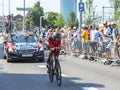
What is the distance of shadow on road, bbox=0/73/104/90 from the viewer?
12.9 meters

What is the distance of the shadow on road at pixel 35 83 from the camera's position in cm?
1286

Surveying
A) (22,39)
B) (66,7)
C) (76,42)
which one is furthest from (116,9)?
(66,7)

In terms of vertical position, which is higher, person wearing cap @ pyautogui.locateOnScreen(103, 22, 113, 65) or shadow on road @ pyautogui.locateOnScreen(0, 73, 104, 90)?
person wearing cap @ pyautogui.locateOnScreen(103, 22, 113, 65)

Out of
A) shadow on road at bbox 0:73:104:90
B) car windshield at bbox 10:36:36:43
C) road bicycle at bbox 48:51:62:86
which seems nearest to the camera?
shadow on road at bbox 0:73:104:90

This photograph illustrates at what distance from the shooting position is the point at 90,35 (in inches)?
1039

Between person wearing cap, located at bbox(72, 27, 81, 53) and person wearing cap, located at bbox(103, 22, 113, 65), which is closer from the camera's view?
person wearing cap, located at bbox(103, 22, 113, 65)

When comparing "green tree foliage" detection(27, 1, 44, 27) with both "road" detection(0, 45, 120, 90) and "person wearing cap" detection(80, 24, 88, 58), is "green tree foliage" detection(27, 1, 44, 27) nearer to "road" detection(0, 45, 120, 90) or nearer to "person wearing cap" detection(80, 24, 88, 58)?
"person wearing cap" detection(80, 24, 88, 58)

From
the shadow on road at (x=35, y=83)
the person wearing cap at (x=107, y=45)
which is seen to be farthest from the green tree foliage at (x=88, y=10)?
the shadow on road at (x=35, y=83)

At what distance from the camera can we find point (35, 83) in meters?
14.0

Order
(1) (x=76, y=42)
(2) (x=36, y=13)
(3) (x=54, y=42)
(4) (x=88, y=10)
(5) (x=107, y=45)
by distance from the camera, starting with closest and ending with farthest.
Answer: (3) (x=54, y=42)
(5) (x=107, y=45)
(1) (x=76, y=42)
(4) (x=88, y=10)
(2) (x=36, y=13)

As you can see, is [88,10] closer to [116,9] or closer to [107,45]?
[116,9]

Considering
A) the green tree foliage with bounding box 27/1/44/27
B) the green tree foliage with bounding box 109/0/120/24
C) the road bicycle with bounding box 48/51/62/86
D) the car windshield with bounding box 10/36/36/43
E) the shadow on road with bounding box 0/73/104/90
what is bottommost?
the shadow on road with bounding box 0/73/104/90

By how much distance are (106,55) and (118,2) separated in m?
22.4

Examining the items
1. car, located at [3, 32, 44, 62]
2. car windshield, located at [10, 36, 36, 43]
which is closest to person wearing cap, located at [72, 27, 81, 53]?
car windshield, located at [10, 36, 36, 43]
